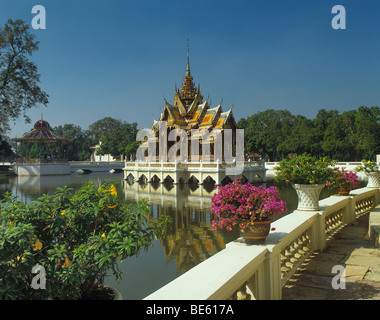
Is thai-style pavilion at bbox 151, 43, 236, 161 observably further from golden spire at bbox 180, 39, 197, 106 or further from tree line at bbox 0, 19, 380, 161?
tree line at bbox 0, 19, 380, 161

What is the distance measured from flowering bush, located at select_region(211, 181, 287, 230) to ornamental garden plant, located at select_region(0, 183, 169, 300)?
0.74 metres

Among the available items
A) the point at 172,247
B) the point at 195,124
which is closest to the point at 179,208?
the point at 172,247

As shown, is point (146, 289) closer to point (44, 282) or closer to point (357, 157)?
point (44, 282)

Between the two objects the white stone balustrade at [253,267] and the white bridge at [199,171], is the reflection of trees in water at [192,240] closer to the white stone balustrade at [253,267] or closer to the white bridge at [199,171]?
the white stone balustrade at [253,267]

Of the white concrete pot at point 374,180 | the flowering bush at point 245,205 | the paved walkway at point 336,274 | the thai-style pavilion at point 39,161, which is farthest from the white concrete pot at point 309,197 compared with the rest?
the thai-style pavilion at point 39,161

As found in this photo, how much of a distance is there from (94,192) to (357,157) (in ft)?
190

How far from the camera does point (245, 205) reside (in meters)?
3.48

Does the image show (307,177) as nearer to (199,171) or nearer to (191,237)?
(191,237)

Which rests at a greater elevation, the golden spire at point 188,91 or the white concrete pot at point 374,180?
the golden spire at point 188,91

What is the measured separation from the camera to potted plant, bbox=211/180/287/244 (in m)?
3.42

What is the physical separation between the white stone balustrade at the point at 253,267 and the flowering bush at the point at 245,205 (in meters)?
0.28

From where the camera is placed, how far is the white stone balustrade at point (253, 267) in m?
2.31

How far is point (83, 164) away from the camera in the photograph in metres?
55.1

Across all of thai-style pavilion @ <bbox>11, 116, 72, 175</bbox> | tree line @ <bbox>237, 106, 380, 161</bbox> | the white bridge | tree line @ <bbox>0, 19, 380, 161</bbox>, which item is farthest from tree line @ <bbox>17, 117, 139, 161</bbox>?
the white bridge
